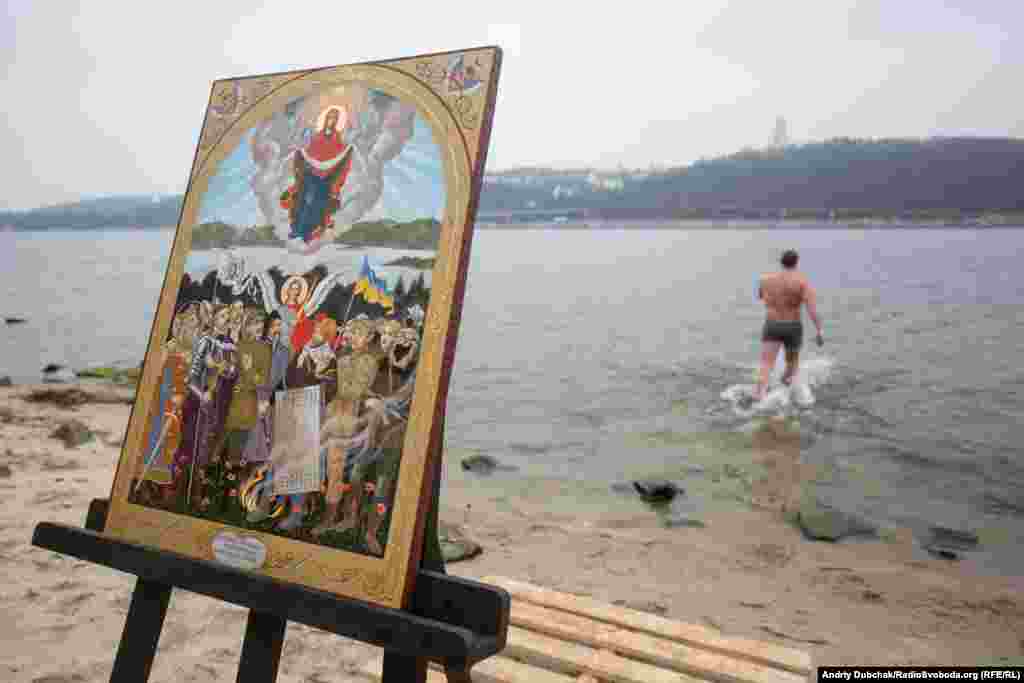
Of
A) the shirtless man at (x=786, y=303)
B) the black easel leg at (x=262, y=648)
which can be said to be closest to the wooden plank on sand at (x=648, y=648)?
the black easel leg at (x=262, y=648)

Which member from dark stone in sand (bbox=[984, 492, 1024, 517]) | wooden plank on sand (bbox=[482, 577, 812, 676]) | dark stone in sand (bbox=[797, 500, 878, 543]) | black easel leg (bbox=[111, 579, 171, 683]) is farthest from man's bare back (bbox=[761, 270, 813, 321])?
black easel leg (bbox=[111, 579, 171, 683])

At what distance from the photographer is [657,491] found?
6871mm

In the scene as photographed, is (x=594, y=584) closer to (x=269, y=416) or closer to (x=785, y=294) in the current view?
(x=269, y=416)

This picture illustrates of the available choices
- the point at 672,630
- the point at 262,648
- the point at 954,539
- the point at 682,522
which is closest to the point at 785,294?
the point at 954,539

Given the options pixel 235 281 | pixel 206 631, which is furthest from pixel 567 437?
pixel 235 281

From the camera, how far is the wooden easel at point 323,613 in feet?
5.78

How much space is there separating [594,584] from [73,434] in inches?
197

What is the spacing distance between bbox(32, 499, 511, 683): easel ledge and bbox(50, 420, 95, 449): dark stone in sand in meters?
5.31

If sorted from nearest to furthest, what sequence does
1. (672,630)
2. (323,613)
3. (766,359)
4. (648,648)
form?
1. (323,613)
2. (648,648)
3. (672,630)
4. (766,359)

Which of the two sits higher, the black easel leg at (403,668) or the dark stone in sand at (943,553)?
the black easel leg at (403,668)

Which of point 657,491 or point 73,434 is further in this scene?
point 73,434

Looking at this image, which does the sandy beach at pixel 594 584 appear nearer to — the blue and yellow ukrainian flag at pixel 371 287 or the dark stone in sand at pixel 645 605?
the dark stone in sand at pixel 645 605

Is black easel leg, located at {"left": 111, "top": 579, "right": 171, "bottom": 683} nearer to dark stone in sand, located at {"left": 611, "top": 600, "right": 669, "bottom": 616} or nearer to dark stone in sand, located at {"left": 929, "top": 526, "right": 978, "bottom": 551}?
dark stone in sand, located at {"left": 611, "top": 600, "right": 669, "bottom": 616}

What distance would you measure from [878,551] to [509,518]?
2.75 meters
